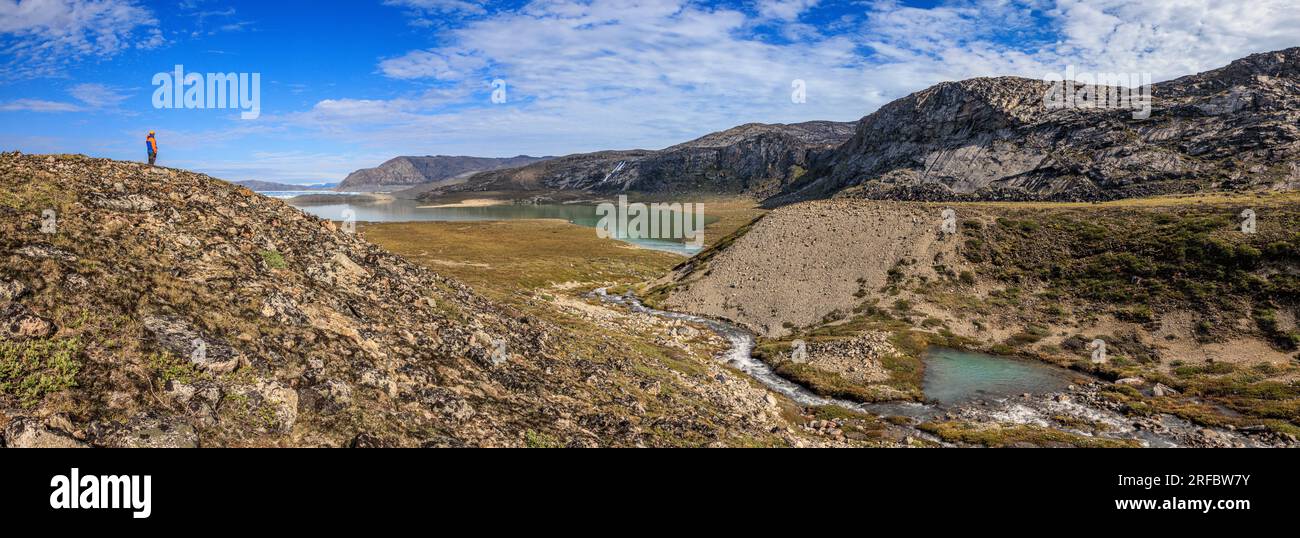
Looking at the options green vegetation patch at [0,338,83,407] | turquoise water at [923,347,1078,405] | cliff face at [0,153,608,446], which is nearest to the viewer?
green vegetation patch at [0,338,83,407]

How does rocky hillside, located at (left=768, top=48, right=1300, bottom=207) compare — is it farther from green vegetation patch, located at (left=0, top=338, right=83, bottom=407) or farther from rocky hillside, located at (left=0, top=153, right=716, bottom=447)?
green vegetation patch, located at (left=0, top=338, right=83, bottom=407)

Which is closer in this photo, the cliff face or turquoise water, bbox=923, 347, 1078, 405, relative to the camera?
the cliff face

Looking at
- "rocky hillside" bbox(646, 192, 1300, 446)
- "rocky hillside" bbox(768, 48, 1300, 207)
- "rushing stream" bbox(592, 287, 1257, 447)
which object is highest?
"rocky hillside" bbox(768, 48, 1300, 207)

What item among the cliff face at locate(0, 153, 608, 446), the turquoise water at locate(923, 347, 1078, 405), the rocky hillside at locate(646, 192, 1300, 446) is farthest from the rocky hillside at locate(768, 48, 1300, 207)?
the cliff face at locate(0, 153, 608, 446)

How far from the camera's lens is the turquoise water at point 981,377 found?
135ft

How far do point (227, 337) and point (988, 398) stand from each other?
1715 inches

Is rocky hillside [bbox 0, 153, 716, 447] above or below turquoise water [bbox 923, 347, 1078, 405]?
above

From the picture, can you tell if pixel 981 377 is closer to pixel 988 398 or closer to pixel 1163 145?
pixel 988 398

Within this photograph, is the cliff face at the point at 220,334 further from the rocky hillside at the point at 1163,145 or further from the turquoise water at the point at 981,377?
the rocky hillside at the point at 1163,145

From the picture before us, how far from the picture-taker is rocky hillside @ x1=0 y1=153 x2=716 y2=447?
1417cm

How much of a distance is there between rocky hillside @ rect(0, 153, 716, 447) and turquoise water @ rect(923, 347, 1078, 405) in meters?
24.6

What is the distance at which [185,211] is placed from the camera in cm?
2503
